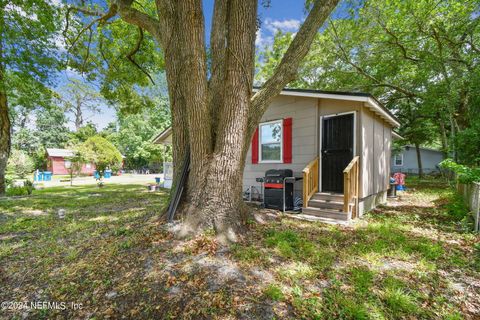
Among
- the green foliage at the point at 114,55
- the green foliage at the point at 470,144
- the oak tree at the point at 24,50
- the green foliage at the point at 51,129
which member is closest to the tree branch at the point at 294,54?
the green foliage at the point at 114,55

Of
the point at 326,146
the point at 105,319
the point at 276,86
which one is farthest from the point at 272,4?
the point at 105,319

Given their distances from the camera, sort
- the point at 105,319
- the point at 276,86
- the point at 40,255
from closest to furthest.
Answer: the point at 105,319
the point at 40,255
the point at 276,86

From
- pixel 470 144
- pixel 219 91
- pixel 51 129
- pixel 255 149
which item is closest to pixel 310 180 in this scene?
pixel 255 149

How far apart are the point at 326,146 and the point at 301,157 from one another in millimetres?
739

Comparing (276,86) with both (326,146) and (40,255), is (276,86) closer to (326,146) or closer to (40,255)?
(326,146)

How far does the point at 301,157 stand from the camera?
6.35 m

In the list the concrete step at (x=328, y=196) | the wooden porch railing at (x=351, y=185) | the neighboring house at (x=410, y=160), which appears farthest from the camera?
the neighboring house at (x=410, y=160)

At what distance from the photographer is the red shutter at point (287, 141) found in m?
6.50

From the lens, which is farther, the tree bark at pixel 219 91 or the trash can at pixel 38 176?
the trash can at pixel 38 176

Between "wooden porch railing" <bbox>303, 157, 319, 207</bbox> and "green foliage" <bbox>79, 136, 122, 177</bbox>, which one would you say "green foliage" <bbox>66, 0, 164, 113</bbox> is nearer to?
"green foliage" <bbox>79, 136, 122, 177</bbox>

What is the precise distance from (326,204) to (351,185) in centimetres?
78

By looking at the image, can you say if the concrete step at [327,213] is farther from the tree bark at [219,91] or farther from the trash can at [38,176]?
the trash can at [38,176]

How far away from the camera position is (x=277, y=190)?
5.95 meters

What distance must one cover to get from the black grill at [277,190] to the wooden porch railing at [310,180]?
1.67ft
